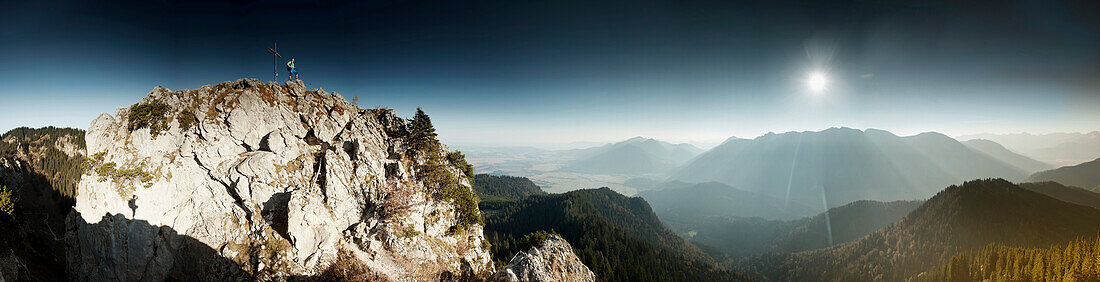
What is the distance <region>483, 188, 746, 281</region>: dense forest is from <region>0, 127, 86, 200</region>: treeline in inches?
3120

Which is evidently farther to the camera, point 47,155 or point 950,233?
point 950,233

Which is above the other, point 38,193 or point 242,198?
point 242,198

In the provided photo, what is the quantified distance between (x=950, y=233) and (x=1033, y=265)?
100335 millimetres

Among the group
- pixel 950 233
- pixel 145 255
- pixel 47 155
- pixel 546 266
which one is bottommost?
pixel 950 233

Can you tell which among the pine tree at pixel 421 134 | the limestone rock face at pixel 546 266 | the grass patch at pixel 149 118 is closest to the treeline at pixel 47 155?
the grass patch at pixel 149 118

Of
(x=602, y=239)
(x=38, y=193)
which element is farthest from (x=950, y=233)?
(x=38, y=193)

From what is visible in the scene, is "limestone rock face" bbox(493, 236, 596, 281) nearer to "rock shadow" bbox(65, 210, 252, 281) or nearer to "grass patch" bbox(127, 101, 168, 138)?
"rock shadow" bbox(65, 210, 252, 281)

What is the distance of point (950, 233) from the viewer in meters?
130

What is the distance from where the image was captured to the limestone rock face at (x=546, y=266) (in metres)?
23.3

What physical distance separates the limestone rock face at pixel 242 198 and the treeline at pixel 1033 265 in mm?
82724

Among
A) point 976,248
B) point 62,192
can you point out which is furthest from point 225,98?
point 976,248

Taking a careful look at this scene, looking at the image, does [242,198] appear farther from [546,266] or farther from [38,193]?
[38,193]

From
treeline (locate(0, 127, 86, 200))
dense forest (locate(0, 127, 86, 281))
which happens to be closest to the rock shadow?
dense forest (locate(0, 127, 86, 281))

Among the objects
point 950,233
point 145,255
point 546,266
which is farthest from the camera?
point 950,233
